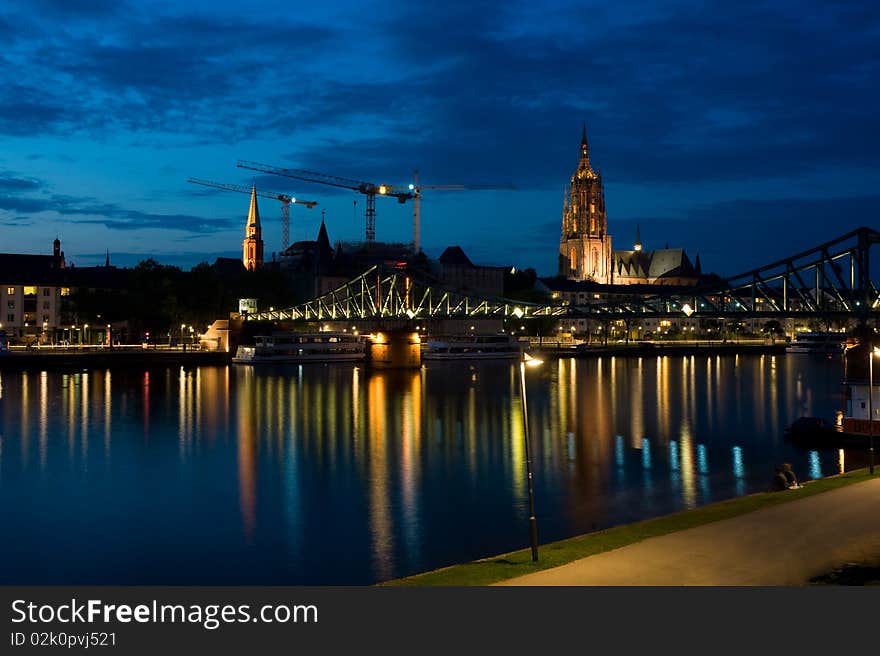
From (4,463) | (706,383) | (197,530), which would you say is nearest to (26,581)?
(197,530)

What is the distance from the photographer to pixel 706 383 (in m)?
84.2

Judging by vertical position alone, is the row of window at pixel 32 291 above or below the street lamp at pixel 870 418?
above

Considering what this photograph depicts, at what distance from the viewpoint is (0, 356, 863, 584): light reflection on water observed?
989 inches

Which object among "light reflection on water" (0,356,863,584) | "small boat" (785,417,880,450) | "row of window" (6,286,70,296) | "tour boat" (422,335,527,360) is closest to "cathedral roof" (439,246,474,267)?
"tour boat" (422,335,527,360)

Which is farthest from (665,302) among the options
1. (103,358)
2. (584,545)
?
(584,545)

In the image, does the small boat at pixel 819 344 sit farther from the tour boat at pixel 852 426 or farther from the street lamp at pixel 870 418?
the tour boat at pixel 852 426

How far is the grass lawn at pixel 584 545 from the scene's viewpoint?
16578mm

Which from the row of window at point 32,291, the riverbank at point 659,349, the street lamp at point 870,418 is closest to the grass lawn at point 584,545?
the street lamp at point 870,418

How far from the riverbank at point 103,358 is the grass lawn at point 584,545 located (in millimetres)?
79855

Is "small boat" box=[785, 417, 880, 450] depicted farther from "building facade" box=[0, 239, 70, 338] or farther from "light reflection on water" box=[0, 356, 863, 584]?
"building facade" box=[0, 239, 70, 338]

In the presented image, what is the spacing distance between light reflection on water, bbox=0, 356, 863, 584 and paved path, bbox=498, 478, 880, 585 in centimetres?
682

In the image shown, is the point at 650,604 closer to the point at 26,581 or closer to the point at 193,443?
the point at 26,581

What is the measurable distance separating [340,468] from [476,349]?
271 feet

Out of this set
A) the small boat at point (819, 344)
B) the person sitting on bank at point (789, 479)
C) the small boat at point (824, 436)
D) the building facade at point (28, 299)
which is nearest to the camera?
the person sitting on bank at point (789, 479)
